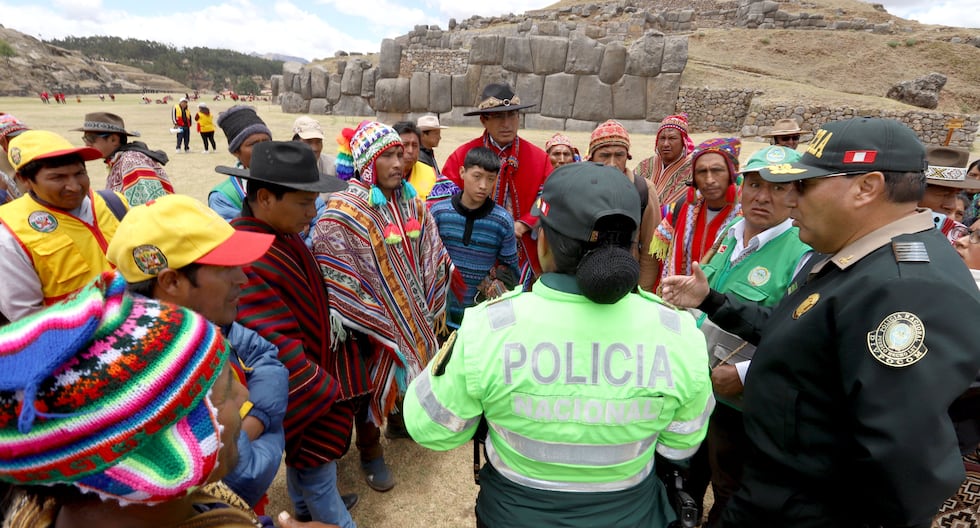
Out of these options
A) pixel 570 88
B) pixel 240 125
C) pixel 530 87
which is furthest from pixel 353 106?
pixel 240 125

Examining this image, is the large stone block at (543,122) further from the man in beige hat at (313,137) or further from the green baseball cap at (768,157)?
the green baseball cap at (768,157)

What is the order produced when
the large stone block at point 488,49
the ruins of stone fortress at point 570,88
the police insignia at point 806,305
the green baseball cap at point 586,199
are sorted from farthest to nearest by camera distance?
the large stone block at point 488,49
the ruins of stone fortress at point 570,88
the police insignia at point 806,305
the green baseball cap at point 586,199

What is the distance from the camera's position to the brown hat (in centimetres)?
342

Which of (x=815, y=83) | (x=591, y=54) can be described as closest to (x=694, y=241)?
(x=591, y=54)

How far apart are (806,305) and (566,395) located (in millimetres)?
939

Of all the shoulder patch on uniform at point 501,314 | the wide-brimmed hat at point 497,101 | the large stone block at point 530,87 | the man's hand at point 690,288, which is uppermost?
the large stone block at point 530,87

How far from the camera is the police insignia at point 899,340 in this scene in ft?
4.29

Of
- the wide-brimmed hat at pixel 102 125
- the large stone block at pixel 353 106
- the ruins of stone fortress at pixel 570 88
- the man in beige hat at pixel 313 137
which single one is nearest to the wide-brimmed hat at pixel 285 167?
the wide-brimmed hat at pixel 102 125

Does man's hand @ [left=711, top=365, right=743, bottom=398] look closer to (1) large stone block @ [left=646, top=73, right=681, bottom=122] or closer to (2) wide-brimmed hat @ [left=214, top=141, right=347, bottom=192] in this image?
(2) wide-brimmed hat @ [left=214, top=141, right=347, bottom=192]

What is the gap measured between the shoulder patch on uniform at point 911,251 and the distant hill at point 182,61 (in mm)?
73860

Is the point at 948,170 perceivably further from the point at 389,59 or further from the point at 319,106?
the point at 319,106

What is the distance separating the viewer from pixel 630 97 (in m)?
18.2

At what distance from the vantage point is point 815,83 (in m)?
21.8

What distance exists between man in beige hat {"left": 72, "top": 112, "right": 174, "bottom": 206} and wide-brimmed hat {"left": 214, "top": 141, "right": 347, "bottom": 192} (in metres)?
2.28
